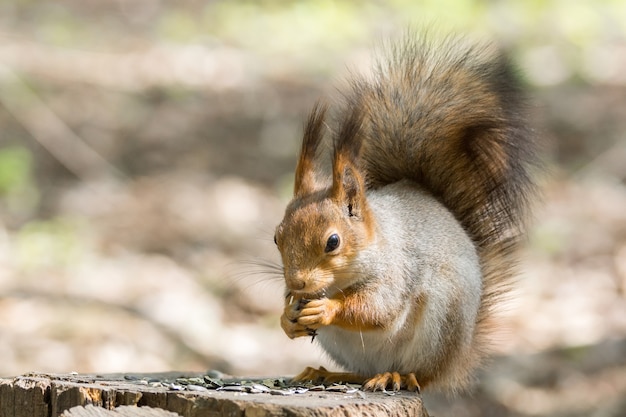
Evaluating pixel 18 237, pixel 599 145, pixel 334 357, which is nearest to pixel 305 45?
pixel 599 145

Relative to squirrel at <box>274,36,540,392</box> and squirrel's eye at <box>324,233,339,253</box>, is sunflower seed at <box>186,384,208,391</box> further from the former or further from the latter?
squirrel's eye at <box>324,233,339,253</box>

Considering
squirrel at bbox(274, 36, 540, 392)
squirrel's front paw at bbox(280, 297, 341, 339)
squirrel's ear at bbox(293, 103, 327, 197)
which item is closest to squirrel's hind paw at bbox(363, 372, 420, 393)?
squirrel at bbox(274, 36, 540, 392)

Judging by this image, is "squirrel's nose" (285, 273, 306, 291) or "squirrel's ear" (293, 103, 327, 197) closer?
"squirrel's nose" (285, 273, 306, 291)

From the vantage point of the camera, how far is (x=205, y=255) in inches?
190

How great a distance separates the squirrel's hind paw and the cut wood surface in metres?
0.04

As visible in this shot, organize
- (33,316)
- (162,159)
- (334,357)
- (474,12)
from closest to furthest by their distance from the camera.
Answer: (334,357) → (33,316) → (162,159) → (474,12)

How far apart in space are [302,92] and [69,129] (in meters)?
1.58

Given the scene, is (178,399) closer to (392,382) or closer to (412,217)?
(392,382)

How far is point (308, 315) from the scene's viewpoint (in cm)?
214

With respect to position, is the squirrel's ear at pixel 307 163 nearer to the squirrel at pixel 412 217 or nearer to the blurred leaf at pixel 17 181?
the squirrel at pixel 412 217

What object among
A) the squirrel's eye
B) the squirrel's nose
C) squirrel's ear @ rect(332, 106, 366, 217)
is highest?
squirrel's ear @ rect(332, 106, 366, 217)

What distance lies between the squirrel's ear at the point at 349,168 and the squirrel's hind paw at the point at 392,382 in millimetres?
390

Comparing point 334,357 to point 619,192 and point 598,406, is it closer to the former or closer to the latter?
point 598,406

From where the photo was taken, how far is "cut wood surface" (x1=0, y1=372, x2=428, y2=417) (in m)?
1.78
